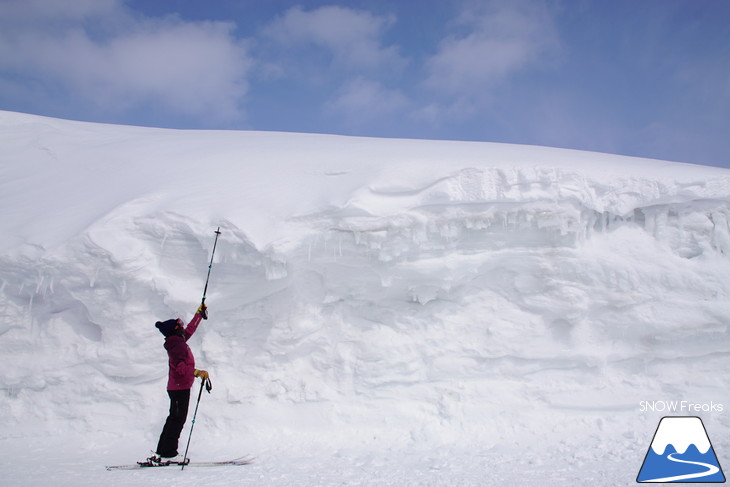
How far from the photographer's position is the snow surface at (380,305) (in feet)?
17.9

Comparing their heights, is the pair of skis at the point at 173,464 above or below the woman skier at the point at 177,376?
below

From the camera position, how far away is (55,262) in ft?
17.9

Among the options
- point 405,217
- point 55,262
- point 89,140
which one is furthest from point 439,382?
point 89,140

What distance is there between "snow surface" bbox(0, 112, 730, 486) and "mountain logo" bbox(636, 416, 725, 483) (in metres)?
0.28

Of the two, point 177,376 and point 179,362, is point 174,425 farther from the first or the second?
point 179,362

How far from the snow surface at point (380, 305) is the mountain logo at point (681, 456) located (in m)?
0.28

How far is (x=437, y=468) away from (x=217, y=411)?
9.39 ft

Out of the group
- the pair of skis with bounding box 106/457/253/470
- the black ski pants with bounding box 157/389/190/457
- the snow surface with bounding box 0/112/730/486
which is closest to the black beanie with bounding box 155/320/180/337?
the black ski pants with bounding box 157/389/190/457

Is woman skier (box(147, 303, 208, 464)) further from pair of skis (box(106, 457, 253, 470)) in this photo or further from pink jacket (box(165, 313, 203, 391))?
pair of skis (box(106, 457, 253, 470))

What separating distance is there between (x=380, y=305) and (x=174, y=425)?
2885mm

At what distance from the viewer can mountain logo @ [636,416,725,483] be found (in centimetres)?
366

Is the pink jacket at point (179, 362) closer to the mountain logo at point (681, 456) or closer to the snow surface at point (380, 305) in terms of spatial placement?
the snow surface at point (380, 305)

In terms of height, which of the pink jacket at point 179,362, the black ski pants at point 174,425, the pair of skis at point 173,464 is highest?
the pink jacket at point 179,362

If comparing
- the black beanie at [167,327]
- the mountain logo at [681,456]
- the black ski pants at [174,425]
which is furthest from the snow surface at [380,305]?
the black beanie at [167,327]
